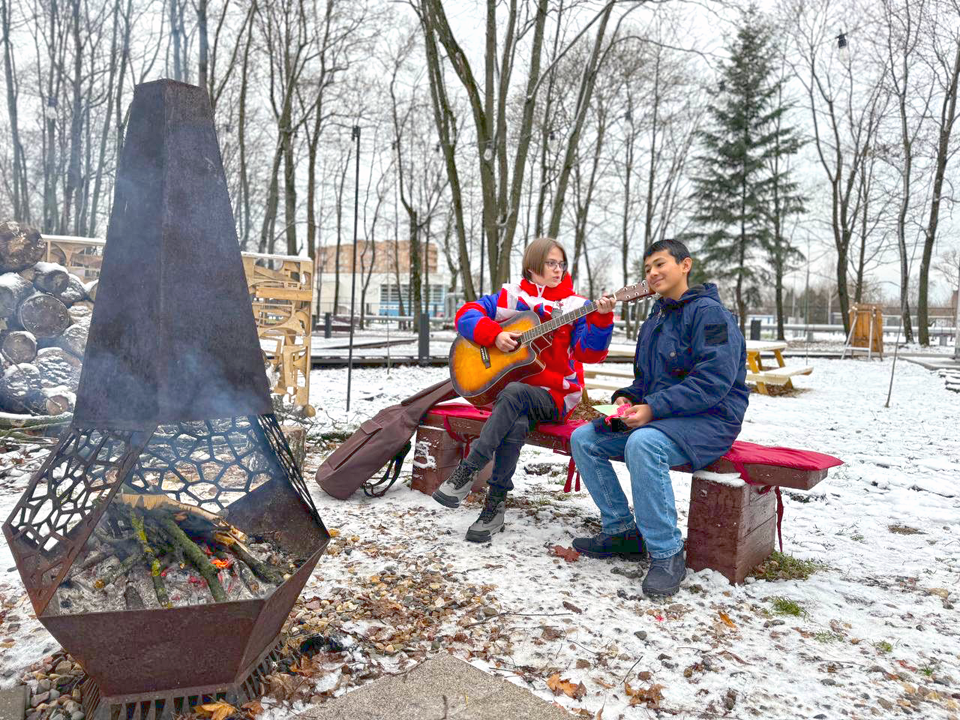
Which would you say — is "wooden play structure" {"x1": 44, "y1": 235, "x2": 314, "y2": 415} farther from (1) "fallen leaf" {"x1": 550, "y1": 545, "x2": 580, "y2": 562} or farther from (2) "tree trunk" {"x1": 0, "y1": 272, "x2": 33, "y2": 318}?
(1) "fallen leaf" {"x1": 550, "y1": 545, "x2": 580, "y2": 562}

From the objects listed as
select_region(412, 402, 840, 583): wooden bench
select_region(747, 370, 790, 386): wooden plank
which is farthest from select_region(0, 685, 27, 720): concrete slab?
select_region(747, 370, 790, 386): wooden plank

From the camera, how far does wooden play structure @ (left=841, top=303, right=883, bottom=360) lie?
15500 millimetres

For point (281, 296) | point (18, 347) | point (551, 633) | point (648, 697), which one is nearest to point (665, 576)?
point (551, 633)

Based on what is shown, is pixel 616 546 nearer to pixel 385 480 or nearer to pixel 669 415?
pixel 669 415

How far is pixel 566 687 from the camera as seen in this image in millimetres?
2141

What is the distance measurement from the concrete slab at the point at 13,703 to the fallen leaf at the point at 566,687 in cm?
161

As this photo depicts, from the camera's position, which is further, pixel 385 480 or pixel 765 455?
pixel 385 480

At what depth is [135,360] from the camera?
2.03m

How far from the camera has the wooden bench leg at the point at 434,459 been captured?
4309mm

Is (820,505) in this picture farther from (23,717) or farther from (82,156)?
(82,156)

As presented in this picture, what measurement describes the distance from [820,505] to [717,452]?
5.50 ft

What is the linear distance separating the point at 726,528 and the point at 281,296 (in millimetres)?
4757

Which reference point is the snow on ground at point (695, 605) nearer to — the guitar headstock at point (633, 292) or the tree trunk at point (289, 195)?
the guitar headstock at point (633, 292)

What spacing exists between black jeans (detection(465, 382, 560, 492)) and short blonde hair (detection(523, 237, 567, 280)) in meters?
0.72
